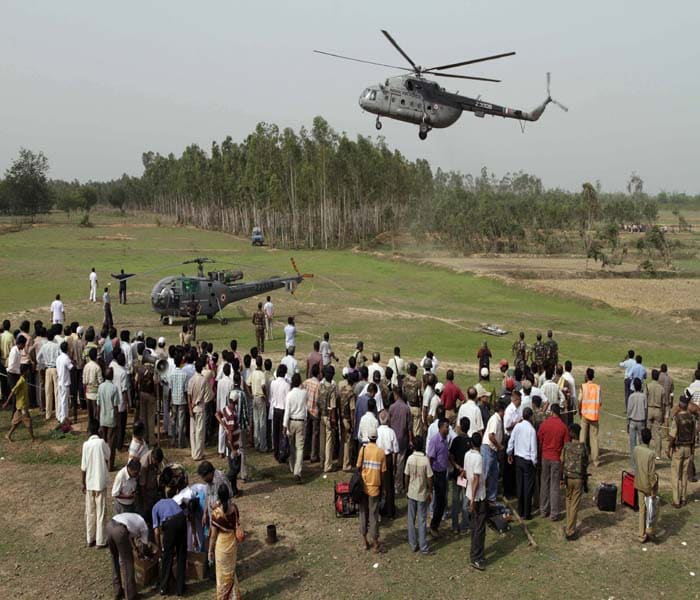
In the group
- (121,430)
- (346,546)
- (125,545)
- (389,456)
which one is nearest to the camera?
(125,545)

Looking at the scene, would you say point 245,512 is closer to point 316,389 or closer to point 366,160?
point 316,389

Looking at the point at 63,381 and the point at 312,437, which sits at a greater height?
the point at 63,381

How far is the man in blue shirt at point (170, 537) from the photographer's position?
24.3ft

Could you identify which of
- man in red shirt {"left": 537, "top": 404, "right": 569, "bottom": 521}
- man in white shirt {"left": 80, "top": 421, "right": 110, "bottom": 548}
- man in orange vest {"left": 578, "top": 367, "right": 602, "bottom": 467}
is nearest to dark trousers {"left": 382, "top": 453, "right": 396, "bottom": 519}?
man in red shirt {"left": 537, "top": 404, "right": 569, "bottom": 521}

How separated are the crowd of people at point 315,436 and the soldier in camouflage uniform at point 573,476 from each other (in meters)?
0.02

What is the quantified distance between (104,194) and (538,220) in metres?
145

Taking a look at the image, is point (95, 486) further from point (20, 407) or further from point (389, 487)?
point (20, 407)

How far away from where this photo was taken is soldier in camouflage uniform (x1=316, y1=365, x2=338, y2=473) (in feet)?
36.6

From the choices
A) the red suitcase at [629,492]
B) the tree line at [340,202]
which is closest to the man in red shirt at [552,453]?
the red suitcase at [629,492]

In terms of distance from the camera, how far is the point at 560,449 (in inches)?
368

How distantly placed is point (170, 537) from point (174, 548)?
0.77 ft

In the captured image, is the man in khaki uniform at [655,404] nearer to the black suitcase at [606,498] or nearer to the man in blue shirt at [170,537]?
the black suitcase at [606,498]

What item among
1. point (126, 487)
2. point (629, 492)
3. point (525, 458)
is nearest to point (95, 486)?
point (126, 487)

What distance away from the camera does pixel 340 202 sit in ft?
304
